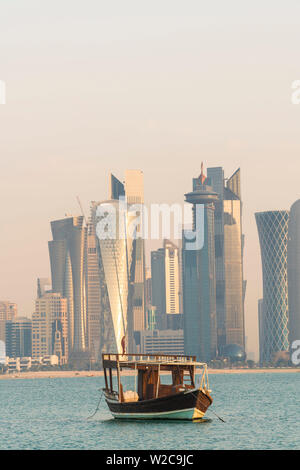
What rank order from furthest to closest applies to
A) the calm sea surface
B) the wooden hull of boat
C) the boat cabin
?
the boat cabin, the wooden hull of boat, the calm sea surface

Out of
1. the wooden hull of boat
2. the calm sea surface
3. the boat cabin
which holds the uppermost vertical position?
the boat cabin

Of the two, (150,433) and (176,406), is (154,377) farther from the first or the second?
(150,433)

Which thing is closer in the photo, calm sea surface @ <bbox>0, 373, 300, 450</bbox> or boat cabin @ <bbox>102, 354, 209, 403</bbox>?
calm sea surface @ <bbox>0, 373, 300, 450</bbox>

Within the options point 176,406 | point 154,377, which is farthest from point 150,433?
point 154,377

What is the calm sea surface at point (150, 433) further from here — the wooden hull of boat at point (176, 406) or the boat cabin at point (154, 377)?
the boat cabin at point (154, 377)

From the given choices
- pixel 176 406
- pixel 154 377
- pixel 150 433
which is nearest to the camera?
pixel 150 433

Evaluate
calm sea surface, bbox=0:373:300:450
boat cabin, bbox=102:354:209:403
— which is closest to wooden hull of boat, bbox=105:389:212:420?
calm sea surface, bbox=0:373:300:450

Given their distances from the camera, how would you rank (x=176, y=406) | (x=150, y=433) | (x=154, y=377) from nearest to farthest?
(x=150, y=433), (x=176, y=406), (x=154, y=377)

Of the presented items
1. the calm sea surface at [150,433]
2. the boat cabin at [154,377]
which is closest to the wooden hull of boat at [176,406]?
the calm sea surface at [150,433]

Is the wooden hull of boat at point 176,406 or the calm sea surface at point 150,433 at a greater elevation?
the wooden hull of boat at point 176,406

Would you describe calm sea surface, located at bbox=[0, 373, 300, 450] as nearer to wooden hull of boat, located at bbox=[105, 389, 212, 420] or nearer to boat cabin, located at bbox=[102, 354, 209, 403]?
wooden hull of boat, located at bbox=[105, 389, 212, 420]

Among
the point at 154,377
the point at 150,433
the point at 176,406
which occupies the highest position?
the point at 154,377
